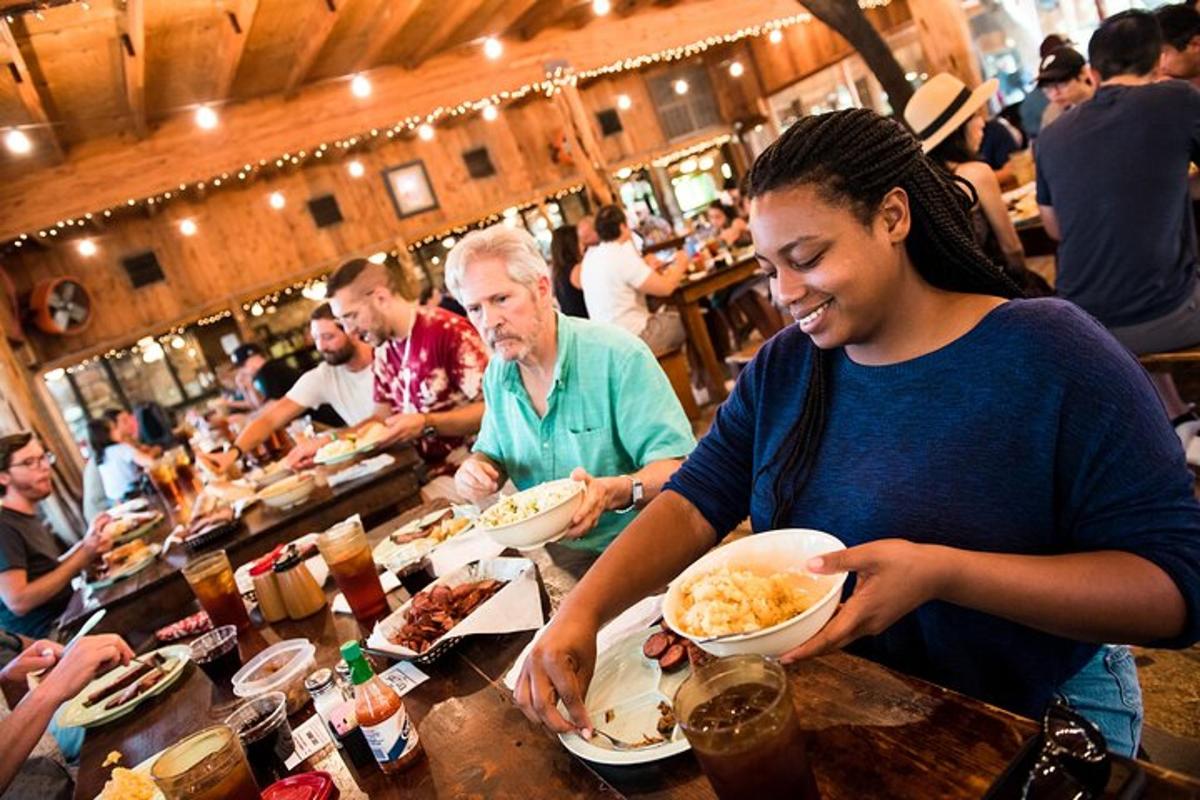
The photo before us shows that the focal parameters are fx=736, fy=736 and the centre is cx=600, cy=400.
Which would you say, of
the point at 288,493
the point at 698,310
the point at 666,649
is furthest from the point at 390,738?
the point at 698,310

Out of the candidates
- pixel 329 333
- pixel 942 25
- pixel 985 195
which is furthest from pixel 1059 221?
pixel 942 25

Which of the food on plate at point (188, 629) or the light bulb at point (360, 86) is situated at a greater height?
the light bulb at point (360, 86)

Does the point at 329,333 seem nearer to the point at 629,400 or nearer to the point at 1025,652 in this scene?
the point at 629,400

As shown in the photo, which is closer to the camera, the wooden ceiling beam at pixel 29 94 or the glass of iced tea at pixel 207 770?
the glass of iced tea at pixel 207 770

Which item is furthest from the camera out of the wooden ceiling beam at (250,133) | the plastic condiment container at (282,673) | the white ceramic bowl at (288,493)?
the wooden ceiling beam at (250,133)

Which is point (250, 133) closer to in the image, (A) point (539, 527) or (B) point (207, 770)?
(A) point (539, 527)

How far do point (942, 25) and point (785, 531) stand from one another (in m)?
8.86

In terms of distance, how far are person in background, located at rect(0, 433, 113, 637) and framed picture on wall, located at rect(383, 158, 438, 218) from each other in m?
8.11

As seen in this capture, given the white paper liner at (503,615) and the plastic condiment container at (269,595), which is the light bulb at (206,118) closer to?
the plastic condiment container at (269,595)

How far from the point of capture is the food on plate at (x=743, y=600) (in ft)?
3.41

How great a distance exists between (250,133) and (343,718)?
751 cm

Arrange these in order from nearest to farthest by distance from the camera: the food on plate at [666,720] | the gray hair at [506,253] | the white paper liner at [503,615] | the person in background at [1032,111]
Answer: the food on plate at [666,720], the white paper liner at [503,615], the gray hair at [506,253], the person in background at [1032,111]

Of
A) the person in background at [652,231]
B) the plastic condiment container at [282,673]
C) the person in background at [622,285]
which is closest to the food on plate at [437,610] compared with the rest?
the plastic condiment container at [282,673]

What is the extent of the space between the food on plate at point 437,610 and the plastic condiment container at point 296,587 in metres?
0.56
